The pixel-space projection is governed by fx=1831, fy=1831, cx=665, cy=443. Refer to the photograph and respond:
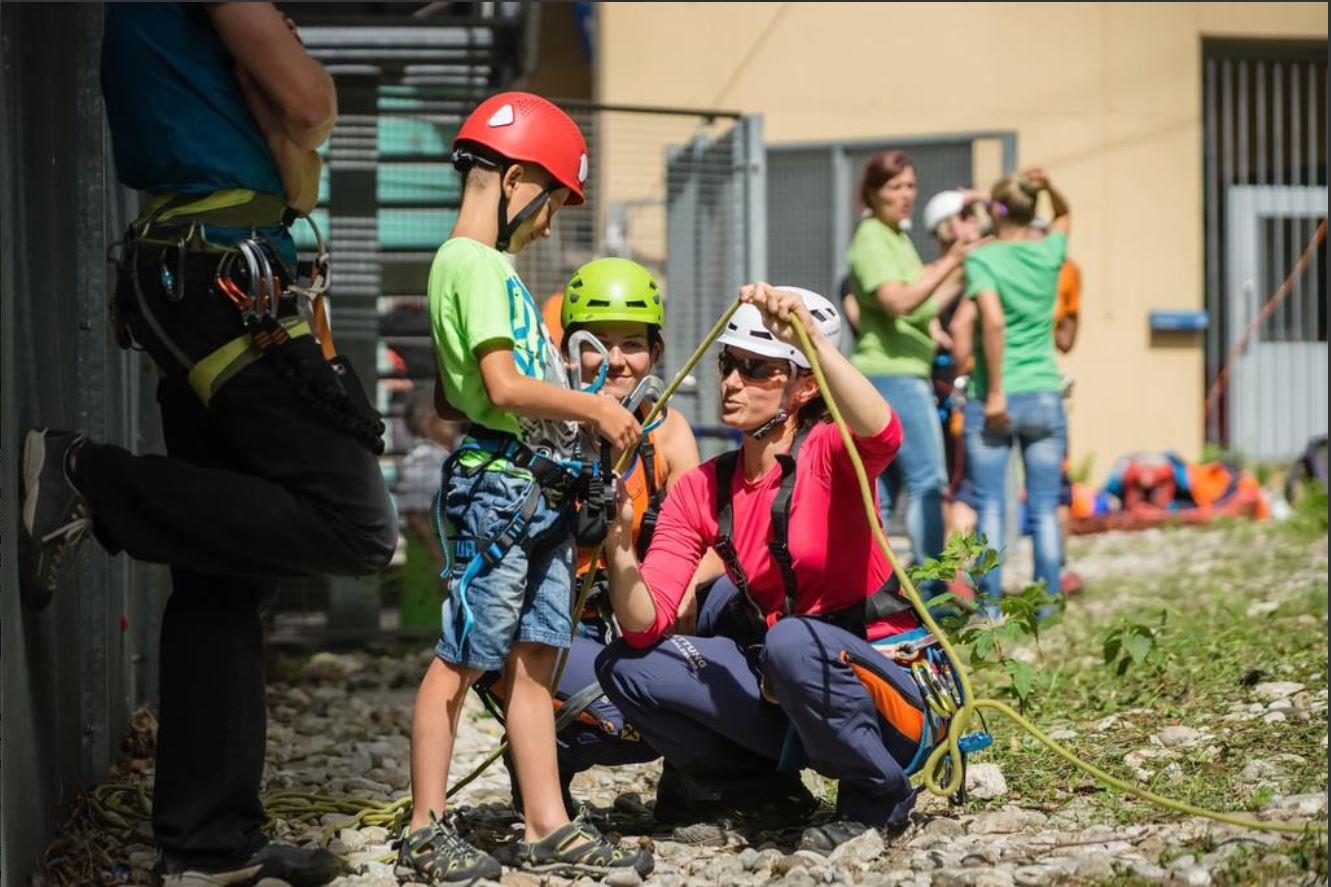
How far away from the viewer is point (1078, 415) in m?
16.1

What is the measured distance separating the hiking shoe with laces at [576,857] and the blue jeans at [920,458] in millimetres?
4310

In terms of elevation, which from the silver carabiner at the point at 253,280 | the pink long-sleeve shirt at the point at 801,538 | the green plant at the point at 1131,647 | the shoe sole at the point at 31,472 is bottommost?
the green plant at the point at 1131,647

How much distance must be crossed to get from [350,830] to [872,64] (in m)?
12.1

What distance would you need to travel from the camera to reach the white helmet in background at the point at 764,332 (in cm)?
483

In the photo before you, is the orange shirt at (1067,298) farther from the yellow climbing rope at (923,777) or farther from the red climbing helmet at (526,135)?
the red climbing helmet at (526,135)

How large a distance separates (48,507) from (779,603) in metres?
1.90

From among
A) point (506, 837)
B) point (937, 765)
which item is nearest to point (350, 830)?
point (506, 837)

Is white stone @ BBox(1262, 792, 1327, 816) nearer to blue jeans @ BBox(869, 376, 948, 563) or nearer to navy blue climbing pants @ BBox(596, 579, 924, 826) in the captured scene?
navy blue climbing pants @ BBox(596, 579, 924, 826)

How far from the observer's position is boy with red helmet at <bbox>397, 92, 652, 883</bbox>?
423 centimetres

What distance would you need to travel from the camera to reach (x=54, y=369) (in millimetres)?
4676

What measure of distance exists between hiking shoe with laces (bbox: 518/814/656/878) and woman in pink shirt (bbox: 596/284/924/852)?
1.52 ft

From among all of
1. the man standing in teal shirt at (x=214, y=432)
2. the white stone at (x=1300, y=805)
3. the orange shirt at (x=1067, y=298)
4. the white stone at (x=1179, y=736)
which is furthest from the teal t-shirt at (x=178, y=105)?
the orange shirt at (x=1067, y=298)

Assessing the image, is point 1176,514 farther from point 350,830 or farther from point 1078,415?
point 350,830

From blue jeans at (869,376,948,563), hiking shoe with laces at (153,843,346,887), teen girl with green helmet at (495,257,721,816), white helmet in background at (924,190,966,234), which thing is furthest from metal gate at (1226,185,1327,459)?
hiking shoe with laces at (153,843,346,887)
